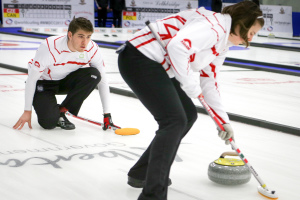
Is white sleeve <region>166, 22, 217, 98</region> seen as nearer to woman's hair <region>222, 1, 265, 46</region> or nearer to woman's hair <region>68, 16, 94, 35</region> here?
woman's hair <region>222, 1, 265, 46</region>

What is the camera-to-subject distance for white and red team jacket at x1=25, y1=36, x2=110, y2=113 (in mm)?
4023

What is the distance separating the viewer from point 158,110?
2348mm

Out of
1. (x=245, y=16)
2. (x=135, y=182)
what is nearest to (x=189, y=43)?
(x=245, y=16)

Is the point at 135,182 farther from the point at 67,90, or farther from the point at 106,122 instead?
the point at 67,90

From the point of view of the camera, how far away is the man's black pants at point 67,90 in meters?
4.16

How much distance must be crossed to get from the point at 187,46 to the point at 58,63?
211cm

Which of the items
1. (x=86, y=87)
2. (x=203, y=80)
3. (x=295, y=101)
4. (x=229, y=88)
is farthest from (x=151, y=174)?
(x=229, y=88)

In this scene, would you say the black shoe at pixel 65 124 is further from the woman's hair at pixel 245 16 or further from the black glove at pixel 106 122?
the woman's hair at pixel 245 16

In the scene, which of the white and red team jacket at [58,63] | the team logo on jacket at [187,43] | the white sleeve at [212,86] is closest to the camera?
the team logo on jacket at [187,43]

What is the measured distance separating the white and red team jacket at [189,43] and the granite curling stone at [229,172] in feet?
1.06

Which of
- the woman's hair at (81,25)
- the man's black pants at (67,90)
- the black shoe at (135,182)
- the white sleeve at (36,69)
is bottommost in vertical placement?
the black shoe at (135,182)

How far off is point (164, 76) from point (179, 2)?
15176mm

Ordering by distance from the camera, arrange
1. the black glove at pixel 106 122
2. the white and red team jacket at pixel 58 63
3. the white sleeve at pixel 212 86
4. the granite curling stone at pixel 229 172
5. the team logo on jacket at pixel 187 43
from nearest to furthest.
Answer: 1. the team logo on jacket at pixel 187 43
2. the white sleeve at pixel 212 86
3. the granite curling stone at pixel 229 172
4. the white and red team jacket at pixel 58 63
5. the black glove at pixel 106 122

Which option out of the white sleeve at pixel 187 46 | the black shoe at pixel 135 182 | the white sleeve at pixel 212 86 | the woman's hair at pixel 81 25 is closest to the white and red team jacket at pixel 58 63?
the woman's hair at pixel 81 25
